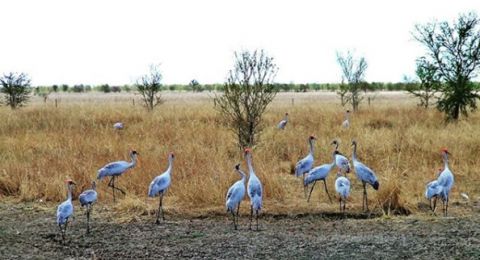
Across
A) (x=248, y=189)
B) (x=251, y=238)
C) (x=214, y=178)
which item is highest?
(x=248, y=189)

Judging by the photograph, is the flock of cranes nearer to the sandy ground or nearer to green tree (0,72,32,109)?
the sandy ground

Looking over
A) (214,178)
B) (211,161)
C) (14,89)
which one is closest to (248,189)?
(214,178)

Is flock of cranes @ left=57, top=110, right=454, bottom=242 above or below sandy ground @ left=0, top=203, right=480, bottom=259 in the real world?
above

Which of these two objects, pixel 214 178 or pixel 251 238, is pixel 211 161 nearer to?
pixel 214 178

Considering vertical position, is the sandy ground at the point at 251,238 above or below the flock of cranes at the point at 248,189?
below

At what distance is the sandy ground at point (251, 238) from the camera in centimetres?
755

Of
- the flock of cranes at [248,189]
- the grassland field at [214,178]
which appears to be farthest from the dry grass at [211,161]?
the flock of cranes at [248,189]

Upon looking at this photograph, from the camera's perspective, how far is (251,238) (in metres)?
8.42

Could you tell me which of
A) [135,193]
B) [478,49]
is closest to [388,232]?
[135,193]

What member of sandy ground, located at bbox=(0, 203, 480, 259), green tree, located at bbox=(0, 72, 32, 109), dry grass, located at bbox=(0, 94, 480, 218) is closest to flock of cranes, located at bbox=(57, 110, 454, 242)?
sandy ground, located at bbox=(0, 203, 480, 259)

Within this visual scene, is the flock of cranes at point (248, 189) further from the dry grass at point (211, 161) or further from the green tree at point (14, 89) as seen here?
the green tree at point (14, 89)

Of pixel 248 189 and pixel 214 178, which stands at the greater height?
pixel 248 189

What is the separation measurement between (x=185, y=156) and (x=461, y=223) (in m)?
6.99

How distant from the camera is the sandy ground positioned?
7551 millimetres
